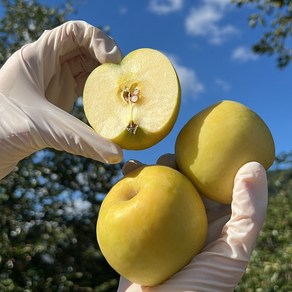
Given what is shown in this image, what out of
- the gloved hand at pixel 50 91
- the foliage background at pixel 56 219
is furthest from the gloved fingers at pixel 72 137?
the foliage background at pixel 56 219

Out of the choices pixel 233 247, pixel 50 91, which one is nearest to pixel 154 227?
pixel 233 247

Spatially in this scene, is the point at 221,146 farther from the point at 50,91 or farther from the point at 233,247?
the point at 50,91

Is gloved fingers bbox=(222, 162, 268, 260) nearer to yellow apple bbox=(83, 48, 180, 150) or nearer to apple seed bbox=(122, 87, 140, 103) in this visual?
yellow apple bbox=(83, 48, 180, 150)

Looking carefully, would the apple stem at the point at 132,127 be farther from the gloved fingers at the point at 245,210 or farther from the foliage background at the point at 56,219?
the foliage background at the point at 56,219

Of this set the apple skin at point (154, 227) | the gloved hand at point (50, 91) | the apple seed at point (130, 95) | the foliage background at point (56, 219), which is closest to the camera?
the apple skin at point (154, 227)

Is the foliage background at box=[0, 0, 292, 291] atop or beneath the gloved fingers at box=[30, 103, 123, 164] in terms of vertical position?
beneath

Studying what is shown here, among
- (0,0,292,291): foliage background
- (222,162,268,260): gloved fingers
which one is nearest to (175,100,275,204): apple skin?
(222,162,268,260): gloved fingers

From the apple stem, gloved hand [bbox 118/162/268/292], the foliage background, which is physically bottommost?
the foliage background
